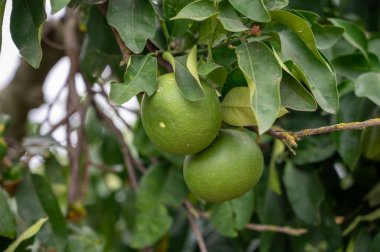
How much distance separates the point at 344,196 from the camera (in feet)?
4.27

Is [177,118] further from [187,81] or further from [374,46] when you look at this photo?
[374,46]

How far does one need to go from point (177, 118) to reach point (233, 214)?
1.59 feet

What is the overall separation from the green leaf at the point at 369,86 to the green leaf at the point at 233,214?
33 centimetres

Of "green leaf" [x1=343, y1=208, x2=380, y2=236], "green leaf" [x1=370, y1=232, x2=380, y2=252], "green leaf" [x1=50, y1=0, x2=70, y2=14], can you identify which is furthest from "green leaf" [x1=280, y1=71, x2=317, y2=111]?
"green leaf" [x1=343, y1=208, x2=380, y2=236]

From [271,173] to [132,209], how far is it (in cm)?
46

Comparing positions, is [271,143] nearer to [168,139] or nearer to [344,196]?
[344,196]

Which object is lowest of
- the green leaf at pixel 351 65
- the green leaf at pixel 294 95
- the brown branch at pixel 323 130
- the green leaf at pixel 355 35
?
the green leaf at pixel 351 65

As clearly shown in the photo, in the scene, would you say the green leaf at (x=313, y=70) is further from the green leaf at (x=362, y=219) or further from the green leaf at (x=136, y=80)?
the green leaf at (x=362, y=219)

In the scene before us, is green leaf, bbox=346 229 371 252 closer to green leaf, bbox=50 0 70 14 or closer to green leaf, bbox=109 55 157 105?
green leaf, bbox=109 55 157 105

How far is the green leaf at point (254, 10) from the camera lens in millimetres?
742

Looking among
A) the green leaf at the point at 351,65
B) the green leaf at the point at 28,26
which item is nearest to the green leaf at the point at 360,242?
the green leaf at the point at 351,65

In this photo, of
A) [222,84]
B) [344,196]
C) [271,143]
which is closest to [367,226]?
[344,196]

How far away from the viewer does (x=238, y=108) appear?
31.8 inches

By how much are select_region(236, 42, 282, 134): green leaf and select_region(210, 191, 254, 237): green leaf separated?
475mm
